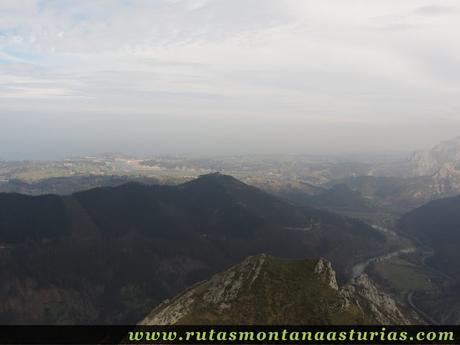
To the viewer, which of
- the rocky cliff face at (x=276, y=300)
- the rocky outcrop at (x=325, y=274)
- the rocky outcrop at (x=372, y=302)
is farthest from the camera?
the rocky outcrop at (x=325, y=274)

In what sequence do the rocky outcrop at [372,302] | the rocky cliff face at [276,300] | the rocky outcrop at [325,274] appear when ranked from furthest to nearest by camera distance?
the rocky outcrop at [325,274] < the rocky outcrop at [372,302] < the rocky cliff face at [276,300]

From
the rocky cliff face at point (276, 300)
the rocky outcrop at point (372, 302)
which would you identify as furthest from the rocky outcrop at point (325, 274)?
the rocky outcrop at point (372, 302)

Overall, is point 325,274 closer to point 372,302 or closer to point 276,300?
point 372,302

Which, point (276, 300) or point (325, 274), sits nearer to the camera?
point (276, 300)

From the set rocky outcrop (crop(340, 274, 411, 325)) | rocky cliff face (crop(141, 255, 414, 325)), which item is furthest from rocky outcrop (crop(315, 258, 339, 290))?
rocky outcrop (crop(340, 274, 411, 325))

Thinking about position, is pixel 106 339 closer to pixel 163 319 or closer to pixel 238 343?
pixel 163 319

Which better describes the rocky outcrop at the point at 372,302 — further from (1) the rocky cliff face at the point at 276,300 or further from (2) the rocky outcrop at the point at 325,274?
(2) the rocky outcrop at the point at 325,274

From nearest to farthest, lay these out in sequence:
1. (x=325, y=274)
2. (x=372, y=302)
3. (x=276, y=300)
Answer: (x=276, y=300), (x=325, y=274), (x=372, y=302)

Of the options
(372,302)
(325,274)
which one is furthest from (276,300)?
(372,302)

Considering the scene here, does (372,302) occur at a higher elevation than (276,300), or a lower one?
lower

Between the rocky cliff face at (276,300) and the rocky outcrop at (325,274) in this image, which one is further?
the rocky outcrop at (325,274)
